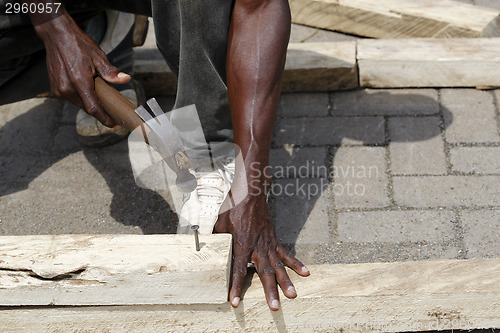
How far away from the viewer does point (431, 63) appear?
296 cm

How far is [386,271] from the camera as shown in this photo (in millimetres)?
1845

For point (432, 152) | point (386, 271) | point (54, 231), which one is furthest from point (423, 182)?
point (54, 231)

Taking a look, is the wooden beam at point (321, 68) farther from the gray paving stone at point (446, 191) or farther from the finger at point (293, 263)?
the finger at point (293, 263)

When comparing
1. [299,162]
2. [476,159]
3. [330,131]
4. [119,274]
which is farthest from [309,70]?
[119,274]

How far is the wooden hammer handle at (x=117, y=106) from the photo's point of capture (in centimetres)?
194

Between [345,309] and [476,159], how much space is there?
1.23 metres

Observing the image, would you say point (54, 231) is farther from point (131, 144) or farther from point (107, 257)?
point (107, 257)

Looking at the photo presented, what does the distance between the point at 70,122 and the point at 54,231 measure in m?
0.76

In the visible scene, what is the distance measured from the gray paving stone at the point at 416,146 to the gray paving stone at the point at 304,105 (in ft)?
1.19

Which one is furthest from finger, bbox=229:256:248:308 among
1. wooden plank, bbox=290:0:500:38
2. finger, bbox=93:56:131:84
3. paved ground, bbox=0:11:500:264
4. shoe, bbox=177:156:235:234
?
wooden plank, bbox=290:0:500:38

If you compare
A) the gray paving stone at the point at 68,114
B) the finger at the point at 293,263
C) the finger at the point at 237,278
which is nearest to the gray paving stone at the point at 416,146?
the finger at the point at 293,263

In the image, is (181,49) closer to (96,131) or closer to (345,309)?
(96,131)

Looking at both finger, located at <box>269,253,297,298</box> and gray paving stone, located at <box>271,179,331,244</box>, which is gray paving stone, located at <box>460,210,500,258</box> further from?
finger, located at <box>269,253,297,298</box>

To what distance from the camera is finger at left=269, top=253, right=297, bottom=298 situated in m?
1.80
